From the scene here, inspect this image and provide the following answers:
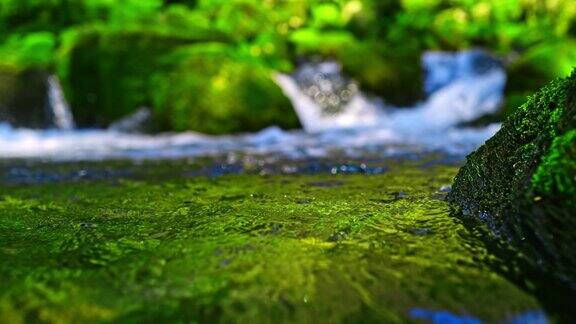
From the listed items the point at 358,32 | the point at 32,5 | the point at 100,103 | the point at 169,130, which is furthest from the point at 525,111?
the point at 32,5

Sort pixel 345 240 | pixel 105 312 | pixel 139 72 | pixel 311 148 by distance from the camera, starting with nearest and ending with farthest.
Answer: pixel 105 312 → pixel 345 240 → pixel 311 148 → pixel 139 72

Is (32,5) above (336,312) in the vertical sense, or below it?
above

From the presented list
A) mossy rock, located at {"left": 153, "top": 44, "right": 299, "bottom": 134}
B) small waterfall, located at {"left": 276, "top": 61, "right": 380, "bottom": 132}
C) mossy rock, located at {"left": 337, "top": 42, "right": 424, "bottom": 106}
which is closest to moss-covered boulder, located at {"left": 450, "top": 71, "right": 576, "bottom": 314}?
mossy rock, located at {"left": 153, "top": 44, "right": 299, "bottom": 134}

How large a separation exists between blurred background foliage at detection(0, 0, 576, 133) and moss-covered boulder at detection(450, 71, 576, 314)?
4194 mm

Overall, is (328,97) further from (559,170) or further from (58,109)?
(559,170)

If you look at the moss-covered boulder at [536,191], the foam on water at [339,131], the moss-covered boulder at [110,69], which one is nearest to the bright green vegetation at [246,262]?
A: the moss-covered boulder at [536,191]

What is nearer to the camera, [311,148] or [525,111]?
[525,111]

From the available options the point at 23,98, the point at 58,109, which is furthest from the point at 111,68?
the point at 23,98

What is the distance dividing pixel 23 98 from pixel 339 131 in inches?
289

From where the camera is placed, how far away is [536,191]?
5.28ft

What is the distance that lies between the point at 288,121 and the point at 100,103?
14.3 feet

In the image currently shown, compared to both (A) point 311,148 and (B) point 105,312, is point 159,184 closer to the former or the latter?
(B) point 105,312

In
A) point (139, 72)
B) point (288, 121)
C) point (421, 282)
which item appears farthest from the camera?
point (139, 72)

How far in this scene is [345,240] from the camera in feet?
6.25
